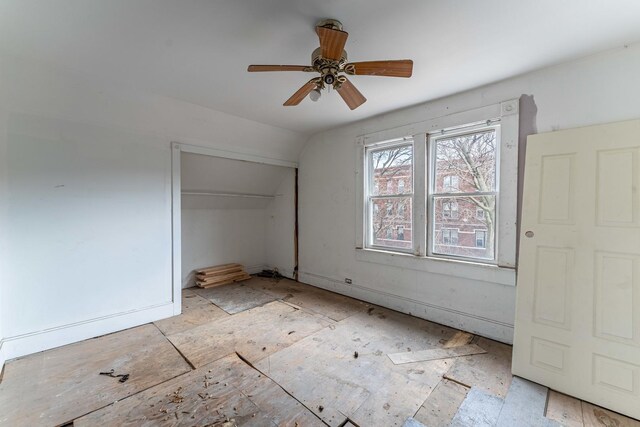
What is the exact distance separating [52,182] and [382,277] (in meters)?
3.54

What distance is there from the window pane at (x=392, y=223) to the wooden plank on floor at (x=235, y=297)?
67.4 inches

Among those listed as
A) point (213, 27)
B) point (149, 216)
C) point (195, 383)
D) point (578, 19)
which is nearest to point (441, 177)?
point (578, 19)

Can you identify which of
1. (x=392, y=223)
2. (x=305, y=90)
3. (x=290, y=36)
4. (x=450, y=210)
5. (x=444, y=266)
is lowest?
(x=444, y=266)

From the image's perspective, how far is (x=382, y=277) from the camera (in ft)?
11.0

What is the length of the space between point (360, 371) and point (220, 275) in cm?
301

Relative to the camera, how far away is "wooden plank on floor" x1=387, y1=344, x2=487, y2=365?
7.28 feet

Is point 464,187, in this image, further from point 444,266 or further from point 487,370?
point 487,370

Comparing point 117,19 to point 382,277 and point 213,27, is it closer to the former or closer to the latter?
point 213,27

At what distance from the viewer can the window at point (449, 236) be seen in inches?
111

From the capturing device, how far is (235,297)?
3727 millimetres

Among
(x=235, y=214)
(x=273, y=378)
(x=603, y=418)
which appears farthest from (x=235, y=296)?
(x=603, y=418)

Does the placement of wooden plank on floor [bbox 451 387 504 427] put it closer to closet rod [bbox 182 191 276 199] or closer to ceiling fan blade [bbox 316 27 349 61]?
ceiling fan blade [bbox 316 27 349 61]

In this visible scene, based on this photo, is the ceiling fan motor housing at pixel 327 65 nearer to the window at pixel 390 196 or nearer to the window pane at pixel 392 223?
the window at pixel 390 196

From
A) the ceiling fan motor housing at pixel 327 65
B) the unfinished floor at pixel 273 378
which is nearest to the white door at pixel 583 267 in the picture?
the unfinished floor at pixel 273 378
